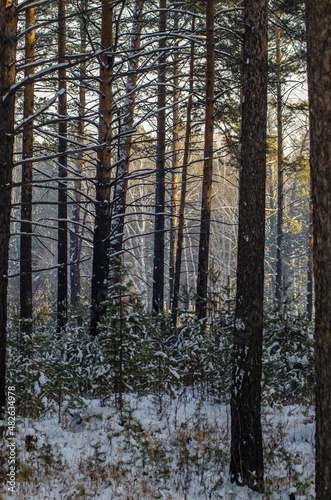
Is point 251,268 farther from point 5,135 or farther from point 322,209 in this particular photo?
point 5,135

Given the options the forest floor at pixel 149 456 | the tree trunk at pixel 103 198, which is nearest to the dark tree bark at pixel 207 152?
the tree trunk at pixel 103 198

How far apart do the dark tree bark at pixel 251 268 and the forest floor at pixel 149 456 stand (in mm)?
380

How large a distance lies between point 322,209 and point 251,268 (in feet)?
4.62

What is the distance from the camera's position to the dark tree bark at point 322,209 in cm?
281

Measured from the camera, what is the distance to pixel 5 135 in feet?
14.0

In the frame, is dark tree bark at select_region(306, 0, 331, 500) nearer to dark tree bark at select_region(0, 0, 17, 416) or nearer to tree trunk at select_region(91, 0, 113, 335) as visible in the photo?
dark tree bark at select_region(0, 0, 17, 416)

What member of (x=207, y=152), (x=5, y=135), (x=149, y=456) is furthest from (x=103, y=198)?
(x=149, y=456)

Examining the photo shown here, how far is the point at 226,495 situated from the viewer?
12.8 feet

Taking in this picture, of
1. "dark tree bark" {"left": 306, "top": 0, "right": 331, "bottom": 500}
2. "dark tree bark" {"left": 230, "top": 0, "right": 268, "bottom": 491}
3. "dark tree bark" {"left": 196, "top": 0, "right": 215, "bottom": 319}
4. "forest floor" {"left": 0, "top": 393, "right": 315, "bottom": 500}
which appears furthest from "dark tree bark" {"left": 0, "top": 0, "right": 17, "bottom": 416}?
"dark tree bark" {"left": 196, "top": 0, "right": 215, "bottom": 319}

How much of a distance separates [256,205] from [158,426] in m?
3.17

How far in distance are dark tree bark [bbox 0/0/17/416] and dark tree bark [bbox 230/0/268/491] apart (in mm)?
2518

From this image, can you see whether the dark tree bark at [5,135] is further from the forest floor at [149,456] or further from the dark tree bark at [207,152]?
the dark tree bark at [207,152]

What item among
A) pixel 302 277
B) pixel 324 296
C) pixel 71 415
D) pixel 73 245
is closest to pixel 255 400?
pixel 324 296

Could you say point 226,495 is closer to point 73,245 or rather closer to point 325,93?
point 325,93
